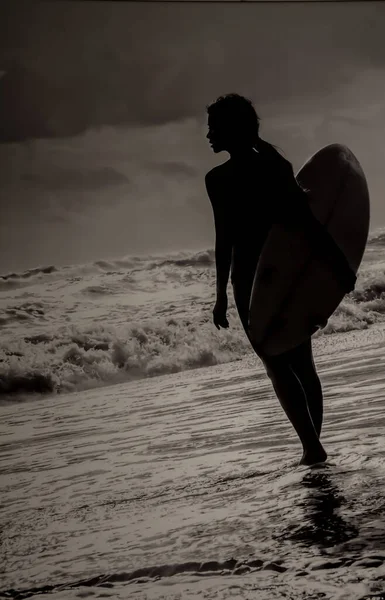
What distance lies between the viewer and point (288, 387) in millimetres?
1866

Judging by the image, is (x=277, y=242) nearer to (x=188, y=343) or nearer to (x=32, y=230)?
(x=188, y=343)

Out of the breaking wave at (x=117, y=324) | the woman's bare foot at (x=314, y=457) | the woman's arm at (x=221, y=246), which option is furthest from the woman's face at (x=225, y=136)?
the woman's bare foot at (x=314, y=457)

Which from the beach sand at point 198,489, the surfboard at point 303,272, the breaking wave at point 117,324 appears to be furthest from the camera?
the breaking wave at point 117,324

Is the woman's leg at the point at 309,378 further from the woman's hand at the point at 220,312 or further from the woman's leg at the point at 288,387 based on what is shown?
the woman's hand at the point at 220,312

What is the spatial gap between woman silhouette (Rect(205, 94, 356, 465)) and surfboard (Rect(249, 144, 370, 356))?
0.02 metres

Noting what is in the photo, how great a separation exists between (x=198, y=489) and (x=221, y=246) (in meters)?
0.63

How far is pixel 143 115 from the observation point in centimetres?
223

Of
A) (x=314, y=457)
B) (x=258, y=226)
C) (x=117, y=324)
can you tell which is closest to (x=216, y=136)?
(x=258, y=226)

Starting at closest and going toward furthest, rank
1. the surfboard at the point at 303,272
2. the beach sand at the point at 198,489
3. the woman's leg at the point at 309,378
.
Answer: the beach sand at the point at 198,489, the surfboard at the point at 303,272, the woman's leg at the point at 309,378

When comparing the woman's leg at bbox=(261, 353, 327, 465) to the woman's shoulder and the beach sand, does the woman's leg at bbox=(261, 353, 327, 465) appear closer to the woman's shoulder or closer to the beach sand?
the beach sand

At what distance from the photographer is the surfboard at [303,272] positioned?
1.80 m

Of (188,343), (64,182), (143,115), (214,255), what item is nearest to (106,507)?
(188,343)

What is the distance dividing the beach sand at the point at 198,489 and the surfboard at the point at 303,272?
0.60 feet

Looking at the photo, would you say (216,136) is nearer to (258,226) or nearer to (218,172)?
(218,172)
